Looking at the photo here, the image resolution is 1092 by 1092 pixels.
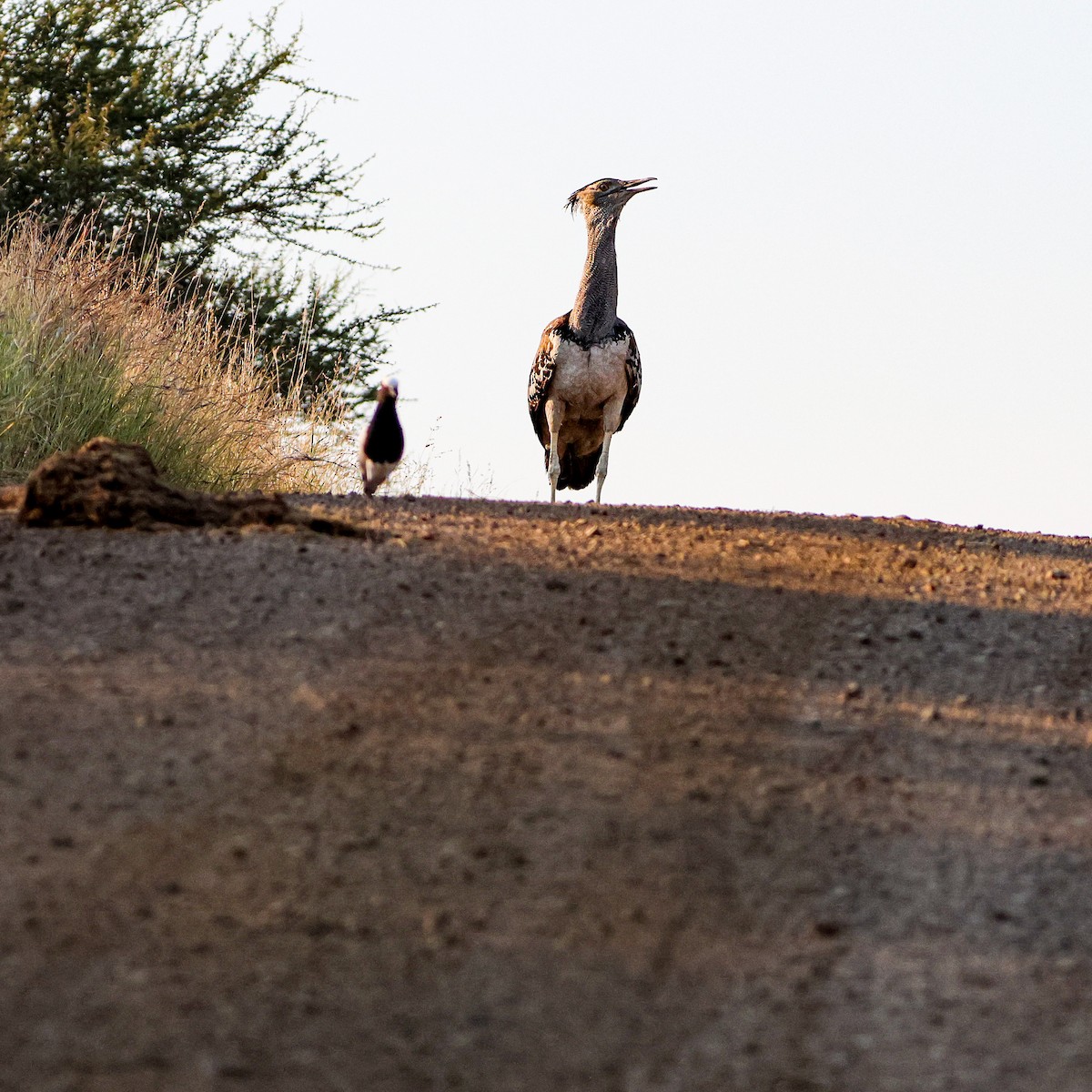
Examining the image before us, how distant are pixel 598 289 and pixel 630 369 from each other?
83 cm

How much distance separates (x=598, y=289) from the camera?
1272 cm

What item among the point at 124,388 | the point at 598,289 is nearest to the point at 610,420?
the point at 598,289

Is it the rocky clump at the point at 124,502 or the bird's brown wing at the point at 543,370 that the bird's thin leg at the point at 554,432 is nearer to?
the bird's brown wing at the point at 543,370

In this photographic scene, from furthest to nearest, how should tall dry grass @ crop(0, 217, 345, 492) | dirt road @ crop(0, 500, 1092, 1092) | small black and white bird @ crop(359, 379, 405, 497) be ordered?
tall dry grass @ crop(0, 217, 345, 492) → small black and white bird @ crop(359, 379, 405, 497) → dirt road @ crop(0, 500, 1092, 1092)

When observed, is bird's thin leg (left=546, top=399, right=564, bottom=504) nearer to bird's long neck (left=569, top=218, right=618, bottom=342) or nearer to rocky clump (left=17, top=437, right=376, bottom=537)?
bird's long neck (left=569, top=218, right=618, bottom=342)

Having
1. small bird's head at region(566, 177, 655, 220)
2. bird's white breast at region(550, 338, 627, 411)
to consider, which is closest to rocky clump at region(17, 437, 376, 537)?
bird's white breast at region(550, 338, 627, 411)

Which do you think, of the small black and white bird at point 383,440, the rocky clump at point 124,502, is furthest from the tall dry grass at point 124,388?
the rocky clump at point 124,502

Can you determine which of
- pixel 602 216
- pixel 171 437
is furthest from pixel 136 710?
pixel 602 216

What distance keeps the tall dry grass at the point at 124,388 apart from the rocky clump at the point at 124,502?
12.7 feet

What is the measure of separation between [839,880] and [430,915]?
1.08 m

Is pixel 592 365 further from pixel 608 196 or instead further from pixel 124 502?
pixel 124 502

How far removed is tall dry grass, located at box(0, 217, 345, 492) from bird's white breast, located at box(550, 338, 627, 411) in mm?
2997

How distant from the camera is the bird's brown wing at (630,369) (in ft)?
40.3

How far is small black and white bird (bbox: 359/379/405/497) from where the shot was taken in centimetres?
1059
